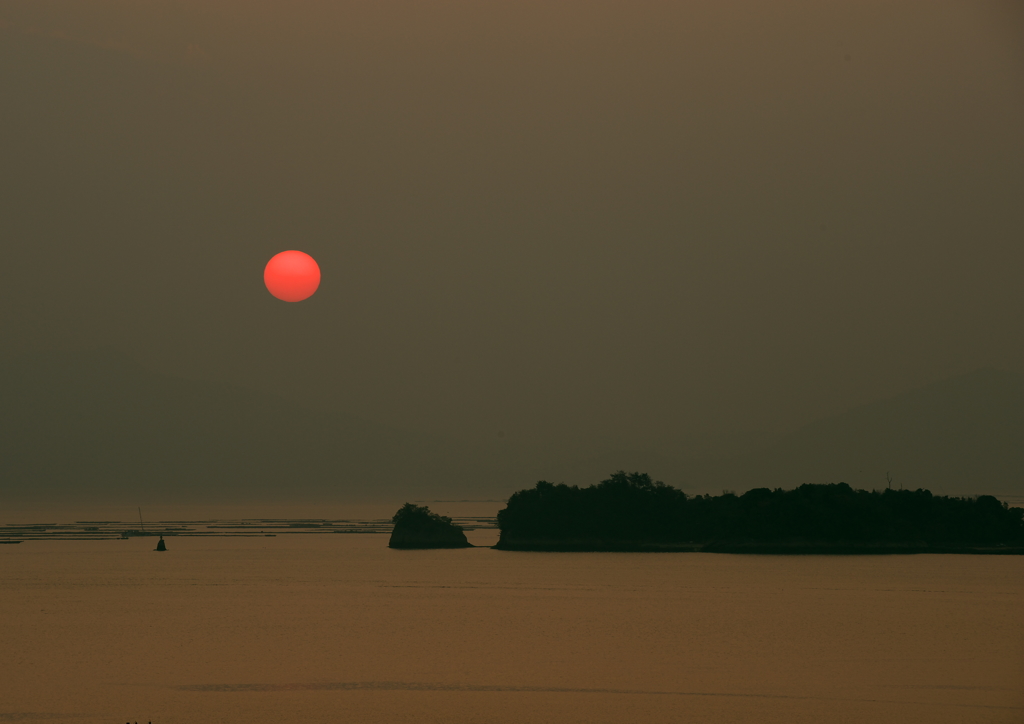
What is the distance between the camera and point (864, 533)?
142 meters

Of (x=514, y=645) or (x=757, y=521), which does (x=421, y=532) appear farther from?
(x=514, y=645)

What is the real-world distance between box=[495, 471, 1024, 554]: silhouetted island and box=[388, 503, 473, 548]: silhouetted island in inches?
306

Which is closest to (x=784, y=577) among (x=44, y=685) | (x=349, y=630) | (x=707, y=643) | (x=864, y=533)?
(x=864, y=533)

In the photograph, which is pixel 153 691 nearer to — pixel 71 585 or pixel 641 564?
pixel 71 585

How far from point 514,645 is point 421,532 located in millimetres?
90398

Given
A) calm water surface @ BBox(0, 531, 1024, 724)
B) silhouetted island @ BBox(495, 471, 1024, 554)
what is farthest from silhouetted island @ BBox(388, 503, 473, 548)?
calm water surface @ BBox(0, 531, 1024, 724)

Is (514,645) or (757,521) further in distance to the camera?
(757,521)

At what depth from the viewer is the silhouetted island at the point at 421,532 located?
15212cm

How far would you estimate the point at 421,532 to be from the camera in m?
152

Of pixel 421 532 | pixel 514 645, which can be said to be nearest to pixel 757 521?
pixel 421 532

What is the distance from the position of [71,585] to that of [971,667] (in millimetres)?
80127

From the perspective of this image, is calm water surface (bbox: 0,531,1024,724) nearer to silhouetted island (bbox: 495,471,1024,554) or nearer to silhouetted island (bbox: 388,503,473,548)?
silhouetted island (bbox: 495,471,1024,554)

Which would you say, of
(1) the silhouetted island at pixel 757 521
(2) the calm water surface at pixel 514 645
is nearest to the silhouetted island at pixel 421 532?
(1) the silhouetted island at pixel 757 521

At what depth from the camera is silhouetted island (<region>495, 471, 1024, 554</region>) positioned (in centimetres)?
14100
